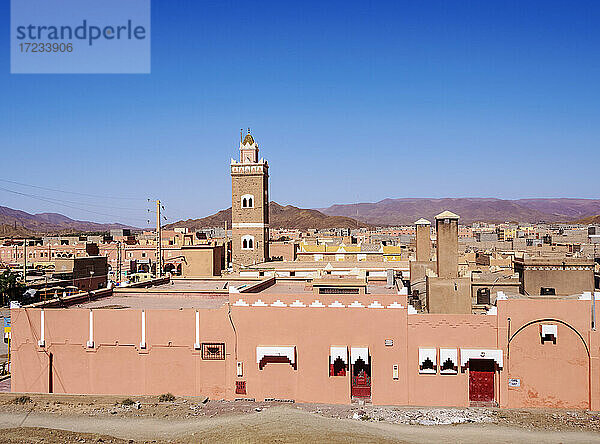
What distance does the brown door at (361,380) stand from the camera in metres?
17.5

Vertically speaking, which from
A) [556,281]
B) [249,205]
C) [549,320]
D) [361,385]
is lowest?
[361,385]

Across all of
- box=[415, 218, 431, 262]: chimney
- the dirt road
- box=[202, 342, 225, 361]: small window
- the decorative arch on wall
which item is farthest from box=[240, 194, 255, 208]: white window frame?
the decorative arch on wall

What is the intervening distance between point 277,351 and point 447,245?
6465mm

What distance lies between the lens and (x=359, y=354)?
17.2m

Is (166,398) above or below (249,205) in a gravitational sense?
below

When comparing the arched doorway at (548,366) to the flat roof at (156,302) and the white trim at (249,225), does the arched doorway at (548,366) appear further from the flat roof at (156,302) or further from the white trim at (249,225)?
the white trim at (249,225)

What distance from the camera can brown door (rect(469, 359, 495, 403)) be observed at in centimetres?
1697

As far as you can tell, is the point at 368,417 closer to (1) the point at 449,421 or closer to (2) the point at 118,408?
(1) the point at 449,421

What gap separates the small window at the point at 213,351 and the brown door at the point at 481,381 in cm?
749

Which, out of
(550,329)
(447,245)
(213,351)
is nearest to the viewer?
(550,329)

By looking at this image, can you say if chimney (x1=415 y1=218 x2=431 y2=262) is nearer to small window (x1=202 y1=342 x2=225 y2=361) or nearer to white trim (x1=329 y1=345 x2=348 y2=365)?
white trim (x1=329 y1=345 x2=348 y2=365)

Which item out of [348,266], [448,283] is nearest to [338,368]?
[448,283]

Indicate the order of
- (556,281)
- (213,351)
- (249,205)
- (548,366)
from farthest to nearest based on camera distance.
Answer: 1. (249,205)
2. (556,281)
3. (213,351)
4. (548,366)

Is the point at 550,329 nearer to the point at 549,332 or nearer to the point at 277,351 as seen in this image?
the point at 549,332
